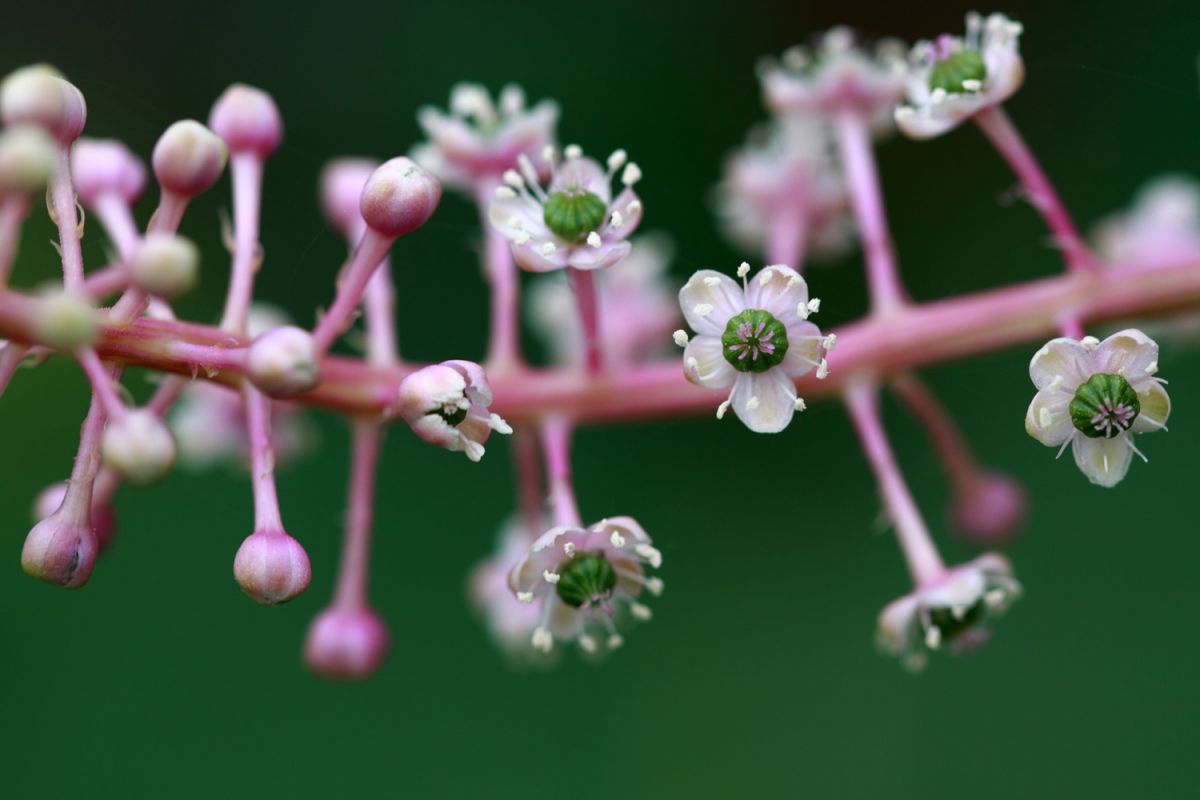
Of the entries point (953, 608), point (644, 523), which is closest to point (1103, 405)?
point (953, 608)

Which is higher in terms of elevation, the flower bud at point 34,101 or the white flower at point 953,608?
the flower bud at point 34,101

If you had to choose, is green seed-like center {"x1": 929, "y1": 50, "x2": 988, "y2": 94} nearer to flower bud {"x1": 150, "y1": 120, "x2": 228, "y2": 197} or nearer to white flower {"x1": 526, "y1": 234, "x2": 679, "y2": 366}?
white flower {"x1": 526, "y1": 234, "x2": 679, "y2": 366}

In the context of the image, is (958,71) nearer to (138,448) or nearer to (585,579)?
(585,579)

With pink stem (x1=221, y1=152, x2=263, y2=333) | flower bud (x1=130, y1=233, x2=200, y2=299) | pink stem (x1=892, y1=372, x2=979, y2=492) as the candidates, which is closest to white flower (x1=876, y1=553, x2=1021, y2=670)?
pink stem (x1=892, y1=372, x2=979, y2=492)

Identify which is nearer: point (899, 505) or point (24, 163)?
point (24, 163)

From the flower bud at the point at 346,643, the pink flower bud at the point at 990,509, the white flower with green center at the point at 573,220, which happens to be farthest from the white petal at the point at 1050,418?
the flower bud at the point at 346,643

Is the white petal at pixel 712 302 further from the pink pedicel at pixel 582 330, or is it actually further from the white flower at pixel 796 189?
the white flower at pixel 796 189
